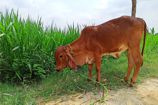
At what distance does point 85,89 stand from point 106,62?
1856mm

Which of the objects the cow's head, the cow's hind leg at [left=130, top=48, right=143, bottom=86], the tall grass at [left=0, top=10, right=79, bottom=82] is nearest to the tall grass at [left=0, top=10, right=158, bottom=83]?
the tall grass at [left=0, top=10, right=79, bottom=82]

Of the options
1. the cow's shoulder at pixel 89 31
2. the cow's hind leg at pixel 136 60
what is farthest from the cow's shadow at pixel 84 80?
the cow's shoulder at pixel 89 31

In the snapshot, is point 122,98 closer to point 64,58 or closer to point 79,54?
point 79,54

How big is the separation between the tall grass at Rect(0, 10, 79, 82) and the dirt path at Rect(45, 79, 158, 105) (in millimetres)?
1221

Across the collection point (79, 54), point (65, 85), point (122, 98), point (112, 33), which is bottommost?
point (122, 98)

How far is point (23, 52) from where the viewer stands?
7.81 meters

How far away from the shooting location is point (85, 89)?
6980 millimetres

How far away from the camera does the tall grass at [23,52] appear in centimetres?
776

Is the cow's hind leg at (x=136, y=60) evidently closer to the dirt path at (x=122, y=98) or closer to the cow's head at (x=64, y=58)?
the dirt path at (x=122, y=98)

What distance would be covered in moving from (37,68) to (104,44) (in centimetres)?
140

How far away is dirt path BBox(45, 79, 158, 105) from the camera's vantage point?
21.2 ft

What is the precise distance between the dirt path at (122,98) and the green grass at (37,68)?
8.3 inches

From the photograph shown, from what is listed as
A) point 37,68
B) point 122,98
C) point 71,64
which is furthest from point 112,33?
point 37,68

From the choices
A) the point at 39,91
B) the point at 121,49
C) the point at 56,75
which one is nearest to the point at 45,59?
the point at 56,75
